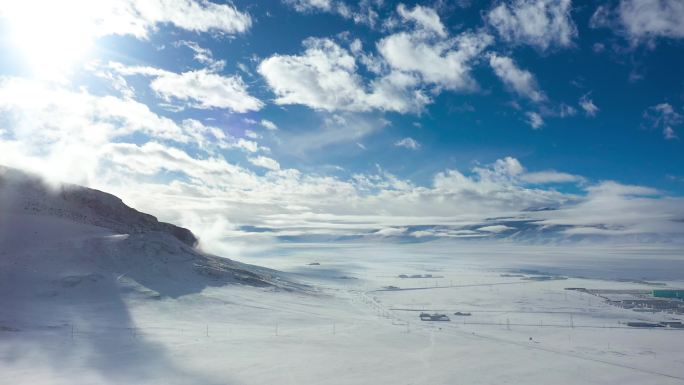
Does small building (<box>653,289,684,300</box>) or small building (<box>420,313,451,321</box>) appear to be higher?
small building (<box>653,289,684,300</box>)

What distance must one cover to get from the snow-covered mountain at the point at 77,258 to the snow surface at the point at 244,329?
366 millimetres

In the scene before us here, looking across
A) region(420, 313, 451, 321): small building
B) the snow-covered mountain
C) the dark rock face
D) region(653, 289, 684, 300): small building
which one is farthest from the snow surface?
region(653, 289, 684, 300): small building

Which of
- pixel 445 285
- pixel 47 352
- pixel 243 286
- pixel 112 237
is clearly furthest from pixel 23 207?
pixel 445 285

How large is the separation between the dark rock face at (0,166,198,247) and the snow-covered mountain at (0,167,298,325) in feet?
0.57

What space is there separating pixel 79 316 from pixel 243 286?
34311 mm

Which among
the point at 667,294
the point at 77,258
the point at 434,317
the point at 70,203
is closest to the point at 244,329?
the point at 434,317

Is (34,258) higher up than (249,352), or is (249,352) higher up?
(34,258)

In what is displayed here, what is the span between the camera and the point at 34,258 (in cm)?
7419

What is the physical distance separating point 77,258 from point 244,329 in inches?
1445

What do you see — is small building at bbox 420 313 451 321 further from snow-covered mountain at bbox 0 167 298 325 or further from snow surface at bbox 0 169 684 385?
snow-covered mountain at bbox 0 167 298 325

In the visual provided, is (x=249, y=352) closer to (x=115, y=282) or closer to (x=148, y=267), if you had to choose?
(x=115, y=282)

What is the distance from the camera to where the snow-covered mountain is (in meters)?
63.2

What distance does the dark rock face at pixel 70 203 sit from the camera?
97.0 m

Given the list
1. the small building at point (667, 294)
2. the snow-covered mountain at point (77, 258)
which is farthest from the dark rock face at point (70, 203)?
the small building at point (667, 294)
